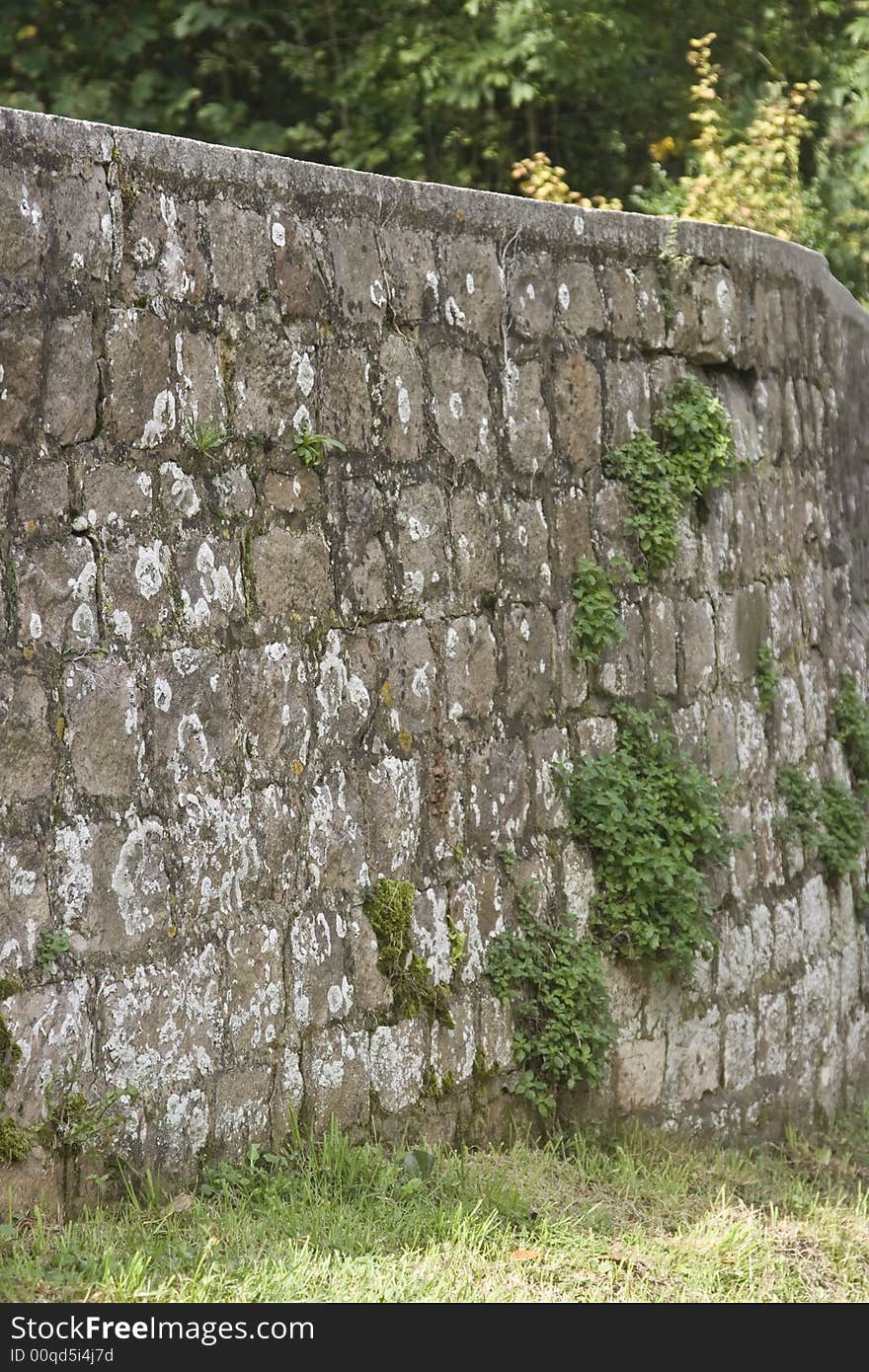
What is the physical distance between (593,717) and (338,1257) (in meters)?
1.81

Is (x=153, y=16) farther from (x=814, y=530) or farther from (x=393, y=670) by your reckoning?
(x=393, y=670)

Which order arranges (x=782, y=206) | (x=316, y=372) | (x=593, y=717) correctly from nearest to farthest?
(x=316, y=372)
(x=593, y=717)
(x=782, y=206)

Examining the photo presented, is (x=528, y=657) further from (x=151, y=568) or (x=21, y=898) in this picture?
(x=21, y=898)

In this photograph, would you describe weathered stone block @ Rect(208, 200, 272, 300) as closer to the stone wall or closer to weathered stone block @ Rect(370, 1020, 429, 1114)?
the stone wall

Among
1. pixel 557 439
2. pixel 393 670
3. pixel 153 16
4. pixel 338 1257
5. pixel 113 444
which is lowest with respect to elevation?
pixel 338 1257

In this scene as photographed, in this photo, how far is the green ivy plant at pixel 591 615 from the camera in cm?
431

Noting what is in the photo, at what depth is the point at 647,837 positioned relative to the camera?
434cm

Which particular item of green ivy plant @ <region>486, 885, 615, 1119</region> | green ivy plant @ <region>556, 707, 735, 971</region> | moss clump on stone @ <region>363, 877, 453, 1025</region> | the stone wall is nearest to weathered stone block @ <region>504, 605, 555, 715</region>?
the stone wall

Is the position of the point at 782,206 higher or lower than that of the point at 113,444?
higher

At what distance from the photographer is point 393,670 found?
12.5 feet

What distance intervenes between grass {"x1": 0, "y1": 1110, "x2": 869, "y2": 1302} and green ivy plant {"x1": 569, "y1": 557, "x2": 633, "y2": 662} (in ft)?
4.55
